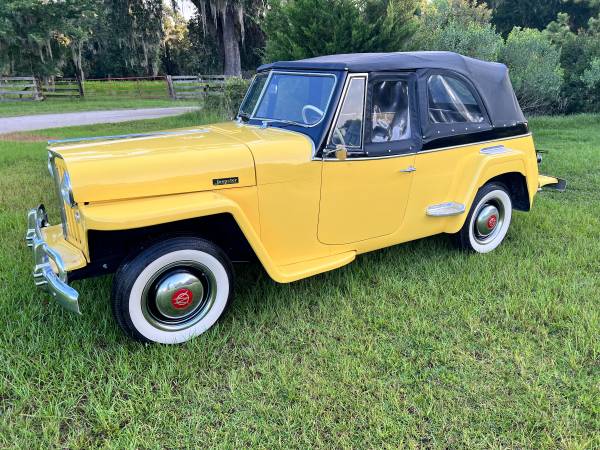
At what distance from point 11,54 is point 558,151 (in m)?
25.1

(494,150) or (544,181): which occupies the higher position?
(494,150)

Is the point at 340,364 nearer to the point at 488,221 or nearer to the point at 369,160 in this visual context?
the point at 369,160

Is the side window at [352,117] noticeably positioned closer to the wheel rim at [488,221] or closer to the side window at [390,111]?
the side window at [390,111]

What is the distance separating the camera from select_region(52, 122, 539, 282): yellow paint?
8.61 ft

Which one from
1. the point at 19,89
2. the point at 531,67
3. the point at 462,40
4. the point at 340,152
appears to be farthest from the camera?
the point at 19,89

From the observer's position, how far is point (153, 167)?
2713 millimetres

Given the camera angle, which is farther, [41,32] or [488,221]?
[41,32]

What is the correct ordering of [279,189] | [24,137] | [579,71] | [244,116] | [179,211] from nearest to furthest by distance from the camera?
[179,211], [279,189], [244,116], [24,137], [579,71]

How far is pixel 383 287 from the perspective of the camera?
141 inches

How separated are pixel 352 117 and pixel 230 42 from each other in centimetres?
1989

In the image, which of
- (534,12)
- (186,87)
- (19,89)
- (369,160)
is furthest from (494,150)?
(534,12)

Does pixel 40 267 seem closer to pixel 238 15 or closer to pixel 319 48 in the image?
pixel 319 48

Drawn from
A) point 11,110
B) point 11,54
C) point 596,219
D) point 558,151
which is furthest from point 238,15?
point 596,219

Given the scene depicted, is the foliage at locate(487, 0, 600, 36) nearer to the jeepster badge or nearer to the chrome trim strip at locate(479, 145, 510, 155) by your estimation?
the chrome trim strip at locate(479, 145, 510, 155)
